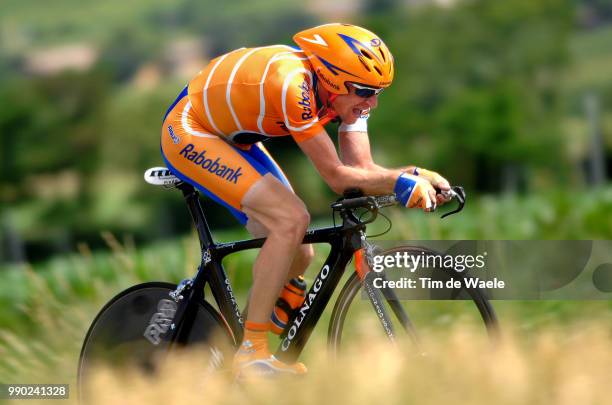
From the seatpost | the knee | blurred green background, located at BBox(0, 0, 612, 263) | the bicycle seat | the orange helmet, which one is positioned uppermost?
the orange helmet

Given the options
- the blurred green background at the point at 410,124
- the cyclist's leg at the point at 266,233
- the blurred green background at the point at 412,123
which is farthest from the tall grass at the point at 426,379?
the blurred green background at the point at 412,123

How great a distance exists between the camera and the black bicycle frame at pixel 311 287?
15.0 ft

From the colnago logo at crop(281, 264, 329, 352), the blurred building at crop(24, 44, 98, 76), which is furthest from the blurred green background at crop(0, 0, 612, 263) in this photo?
the colnago logo at crop(281, 264, 329, 352)

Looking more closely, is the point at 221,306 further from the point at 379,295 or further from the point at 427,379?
the point at 427,379

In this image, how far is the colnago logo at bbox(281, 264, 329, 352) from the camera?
4.61 metres

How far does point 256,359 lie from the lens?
14.8ft

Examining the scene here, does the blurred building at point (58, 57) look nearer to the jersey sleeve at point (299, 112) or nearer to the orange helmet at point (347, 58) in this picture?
the orange helmet at point (347, 58)

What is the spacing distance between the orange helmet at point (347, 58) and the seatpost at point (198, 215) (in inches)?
35.9

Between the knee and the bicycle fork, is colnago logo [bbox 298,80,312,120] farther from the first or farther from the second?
the bicycle fork

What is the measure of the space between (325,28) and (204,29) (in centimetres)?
16193

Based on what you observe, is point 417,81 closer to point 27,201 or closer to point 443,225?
point 27,201

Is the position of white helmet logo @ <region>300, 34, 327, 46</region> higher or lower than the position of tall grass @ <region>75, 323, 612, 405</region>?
higher

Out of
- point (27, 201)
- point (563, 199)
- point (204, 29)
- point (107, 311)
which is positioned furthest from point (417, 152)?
point (107, 311)

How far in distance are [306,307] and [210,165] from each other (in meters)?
0.81
